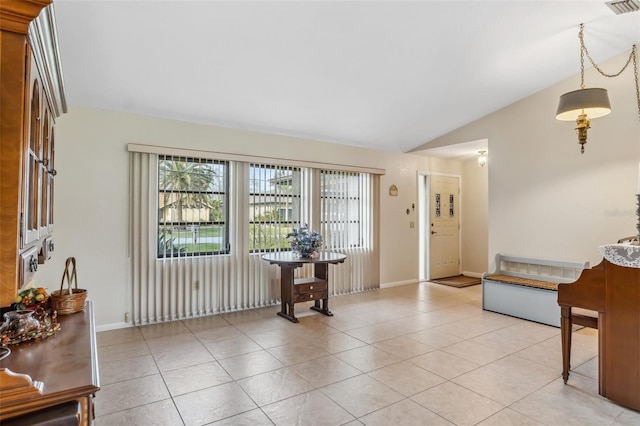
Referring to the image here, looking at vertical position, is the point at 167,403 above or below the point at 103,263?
below

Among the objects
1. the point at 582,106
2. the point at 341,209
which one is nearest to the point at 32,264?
the point at 582,106

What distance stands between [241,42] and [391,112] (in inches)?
96.6

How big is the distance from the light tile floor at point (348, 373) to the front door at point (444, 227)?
102 inches

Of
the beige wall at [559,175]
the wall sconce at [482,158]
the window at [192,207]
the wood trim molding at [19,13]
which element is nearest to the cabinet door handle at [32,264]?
the wood trim molding at [19,13]

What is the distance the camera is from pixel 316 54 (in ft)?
11.2

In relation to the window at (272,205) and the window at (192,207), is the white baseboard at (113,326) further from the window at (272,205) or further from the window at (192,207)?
the window at (272,205)

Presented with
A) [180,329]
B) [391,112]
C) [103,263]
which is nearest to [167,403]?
[180,329]

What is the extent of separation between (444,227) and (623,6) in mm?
4479

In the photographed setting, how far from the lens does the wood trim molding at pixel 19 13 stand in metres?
1.11

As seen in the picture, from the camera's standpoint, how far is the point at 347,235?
5762 mm

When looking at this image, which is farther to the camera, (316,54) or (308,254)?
(308,254)

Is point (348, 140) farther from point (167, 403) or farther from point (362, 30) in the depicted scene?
point (167, 403)

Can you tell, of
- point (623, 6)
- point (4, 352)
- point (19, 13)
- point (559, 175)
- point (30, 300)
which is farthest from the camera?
point (559, 175)

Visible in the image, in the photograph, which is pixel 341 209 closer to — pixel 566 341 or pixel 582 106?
pixel 582 106
